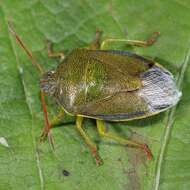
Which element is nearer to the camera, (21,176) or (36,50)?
(21,176)

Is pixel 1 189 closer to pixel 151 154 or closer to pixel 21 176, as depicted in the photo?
pixel 21 176

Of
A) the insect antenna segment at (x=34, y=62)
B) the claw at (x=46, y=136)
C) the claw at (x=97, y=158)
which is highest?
the insect antenna segment at (x=34, y=62)

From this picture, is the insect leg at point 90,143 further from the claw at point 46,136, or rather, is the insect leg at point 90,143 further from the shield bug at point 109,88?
the claw at point 46,136

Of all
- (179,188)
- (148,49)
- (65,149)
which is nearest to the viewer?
(179,188)

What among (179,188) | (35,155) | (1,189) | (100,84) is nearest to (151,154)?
(179,188)

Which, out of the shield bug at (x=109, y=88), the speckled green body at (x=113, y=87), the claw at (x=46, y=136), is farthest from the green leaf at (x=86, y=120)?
the speckled green body at (x=113, y=87)

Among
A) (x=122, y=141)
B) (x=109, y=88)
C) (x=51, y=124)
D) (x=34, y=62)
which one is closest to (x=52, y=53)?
(x=34, y=62)

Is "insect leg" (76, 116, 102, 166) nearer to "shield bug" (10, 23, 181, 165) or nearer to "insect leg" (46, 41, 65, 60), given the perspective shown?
"shield bug" (10, 23, 181, 165)
